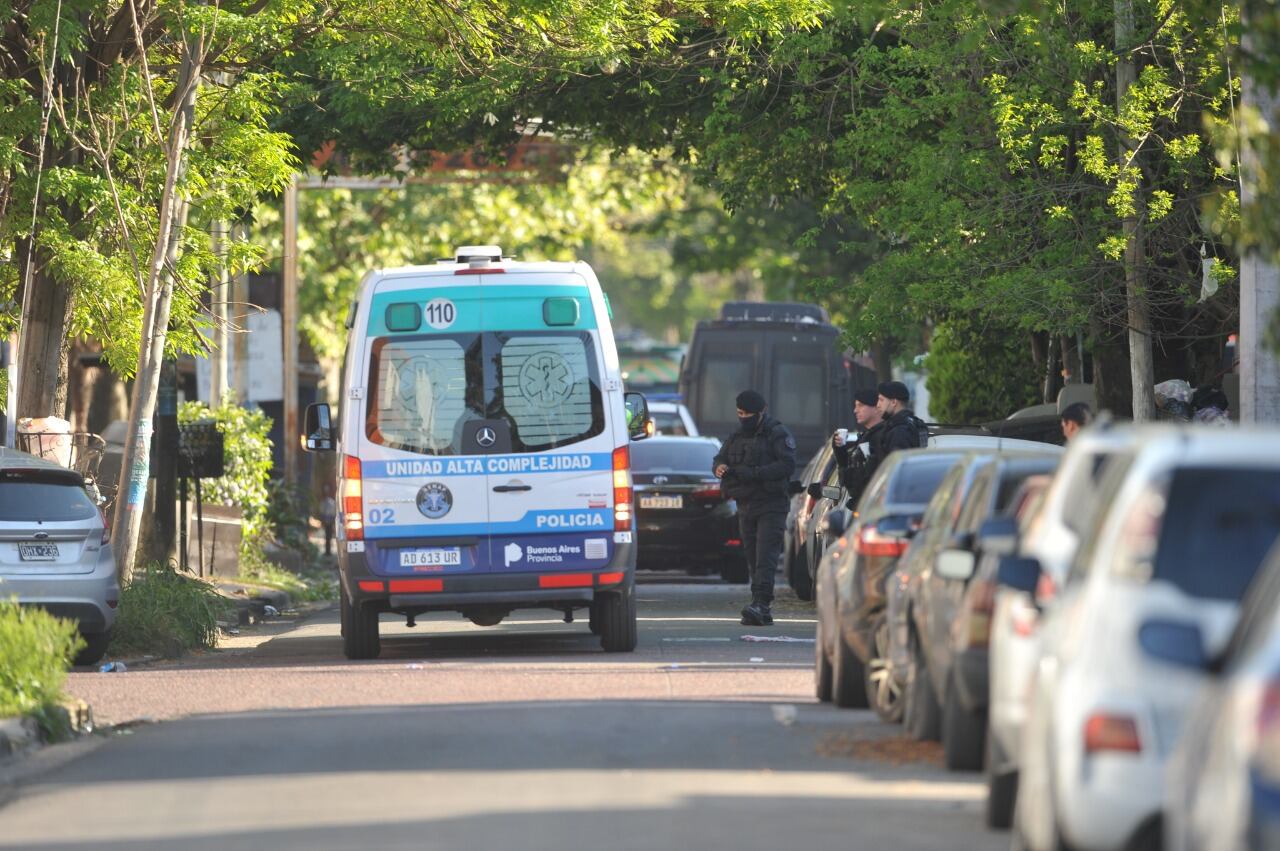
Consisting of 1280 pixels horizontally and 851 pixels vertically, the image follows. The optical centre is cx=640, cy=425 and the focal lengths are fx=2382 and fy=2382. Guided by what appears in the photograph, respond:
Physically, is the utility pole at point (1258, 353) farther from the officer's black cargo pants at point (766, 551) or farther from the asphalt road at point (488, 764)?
the officer's black cargo pants at point (766, 551)

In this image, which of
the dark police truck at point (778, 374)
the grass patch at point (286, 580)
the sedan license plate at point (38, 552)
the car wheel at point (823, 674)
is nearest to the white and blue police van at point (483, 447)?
the sedan license plate at point (38, 552)

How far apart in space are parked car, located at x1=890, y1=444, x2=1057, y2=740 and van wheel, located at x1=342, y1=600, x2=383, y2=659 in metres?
5.43

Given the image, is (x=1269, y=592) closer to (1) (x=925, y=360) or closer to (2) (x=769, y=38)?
(2) (x=769, y=38)

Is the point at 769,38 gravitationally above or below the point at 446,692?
above

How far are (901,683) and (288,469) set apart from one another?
79.2ft

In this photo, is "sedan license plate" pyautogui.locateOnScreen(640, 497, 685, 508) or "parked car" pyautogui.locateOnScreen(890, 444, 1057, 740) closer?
"parked car" pyautogui.locateOnScreen(890, 444, 1057, 740)

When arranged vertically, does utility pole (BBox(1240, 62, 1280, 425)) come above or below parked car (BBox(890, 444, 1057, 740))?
above

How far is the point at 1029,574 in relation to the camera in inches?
319

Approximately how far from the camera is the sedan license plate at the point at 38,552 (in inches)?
636

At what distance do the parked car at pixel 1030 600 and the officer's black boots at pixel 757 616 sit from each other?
10209 millimetres

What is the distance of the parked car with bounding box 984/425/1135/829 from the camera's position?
26.9 ft

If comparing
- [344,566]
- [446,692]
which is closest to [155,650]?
[344,566]

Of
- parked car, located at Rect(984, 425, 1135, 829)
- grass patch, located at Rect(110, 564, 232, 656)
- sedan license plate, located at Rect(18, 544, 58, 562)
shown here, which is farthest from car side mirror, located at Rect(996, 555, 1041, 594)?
grass patch, located at Rect(110, 564, 232, 656)

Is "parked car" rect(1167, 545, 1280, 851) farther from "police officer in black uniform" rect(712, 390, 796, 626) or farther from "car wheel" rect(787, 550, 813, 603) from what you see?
"car wheel" rect(787, 550, 813, 603)
